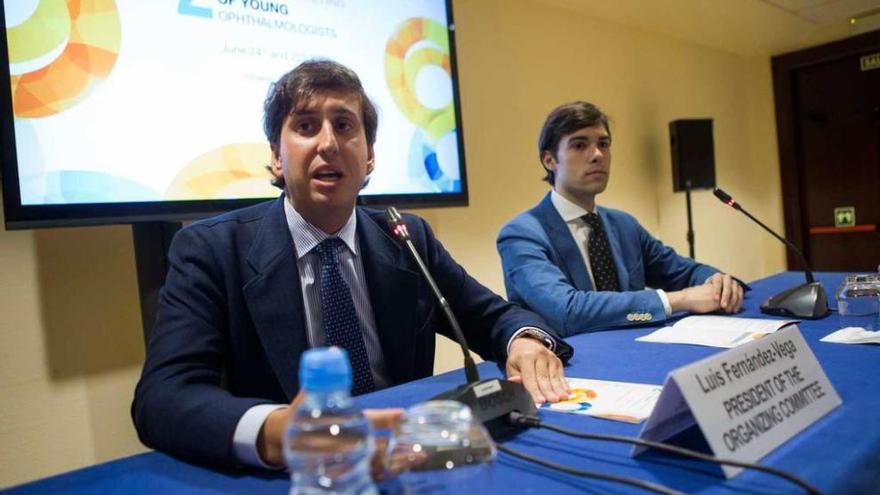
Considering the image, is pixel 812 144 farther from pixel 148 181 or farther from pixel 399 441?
pixel 399 441

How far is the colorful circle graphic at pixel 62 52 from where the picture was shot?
4.99 feet

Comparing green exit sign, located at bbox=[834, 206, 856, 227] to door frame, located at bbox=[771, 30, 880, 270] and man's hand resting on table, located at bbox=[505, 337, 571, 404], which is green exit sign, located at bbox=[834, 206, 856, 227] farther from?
man's hand resting on table, located at bbox=[505, 337, 571, 404]

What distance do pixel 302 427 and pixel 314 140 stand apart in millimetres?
752

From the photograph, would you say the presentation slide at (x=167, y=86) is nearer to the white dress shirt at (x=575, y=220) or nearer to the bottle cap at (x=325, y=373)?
the white dress shirt at (x=575, y=220)

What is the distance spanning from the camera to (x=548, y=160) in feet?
7.50

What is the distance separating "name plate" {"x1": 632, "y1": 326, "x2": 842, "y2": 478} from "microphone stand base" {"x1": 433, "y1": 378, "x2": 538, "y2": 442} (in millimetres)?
172

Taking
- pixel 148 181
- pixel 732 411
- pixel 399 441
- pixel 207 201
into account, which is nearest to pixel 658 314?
pixel 732 411

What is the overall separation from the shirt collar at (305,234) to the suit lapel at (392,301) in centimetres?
4

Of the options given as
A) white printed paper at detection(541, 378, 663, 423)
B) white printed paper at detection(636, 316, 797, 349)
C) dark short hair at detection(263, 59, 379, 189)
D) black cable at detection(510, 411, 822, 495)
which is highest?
dark short hair at detection(263, 59, 379, 189)

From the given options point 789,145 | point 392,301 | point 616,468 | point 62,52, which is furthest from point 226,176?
point 789,145

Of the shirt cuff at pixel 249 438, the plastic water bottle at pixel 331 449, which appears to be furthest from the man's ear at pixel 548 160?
the plastic water bottle at pixel 331 449

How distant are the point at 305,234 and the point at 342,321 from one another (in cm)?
20

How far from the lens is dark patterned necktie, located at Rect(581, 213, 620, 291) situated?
2018mm

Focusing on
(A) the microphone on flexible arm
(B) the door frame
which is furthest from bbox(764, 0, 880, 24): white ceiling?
(A) the microphone on flexible arm
